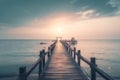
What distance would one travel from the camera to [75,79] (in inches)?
361

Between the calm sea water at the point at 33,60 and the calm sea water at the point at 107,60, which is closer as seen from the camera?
the calm sea water at the point at 107,60

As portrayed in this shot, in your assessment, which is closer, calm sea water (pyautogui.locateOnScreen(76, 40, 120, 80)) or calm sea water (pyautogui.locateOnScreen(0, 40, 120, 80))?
calm sea water (pyautogui.locateOnScreen(76, 40, 120, 80))

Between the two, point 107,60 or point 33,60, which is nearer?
point 33,60

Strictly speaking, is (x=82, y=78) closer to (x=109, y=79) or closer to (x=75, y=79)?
(x=75, y=79)

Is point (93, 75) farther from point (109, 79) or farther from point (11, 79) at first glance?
point (11, 79)

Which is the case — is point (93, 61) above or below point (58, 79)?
above

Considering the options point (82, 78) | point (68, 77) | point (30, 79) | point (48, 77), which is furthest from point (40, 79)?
point (30, 79)

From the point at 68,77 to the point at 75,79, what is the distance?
604 millimetres

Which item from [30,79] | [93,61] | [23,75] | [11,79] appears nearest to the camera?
[23,75]

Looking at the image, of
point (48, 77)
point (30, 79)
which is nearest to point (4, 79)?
point (30, 79)

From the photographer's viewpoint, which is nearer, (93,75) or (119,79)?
(93,75)

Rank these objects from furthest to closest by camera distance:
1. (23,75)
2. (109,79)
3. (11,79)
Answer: (11,79)
(23,75)
(109,79)

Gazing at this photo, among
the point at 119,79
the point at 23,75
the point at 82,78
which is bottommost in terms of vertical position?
the point at 119,79

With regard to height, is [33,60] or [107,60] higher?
[33,60]
